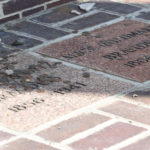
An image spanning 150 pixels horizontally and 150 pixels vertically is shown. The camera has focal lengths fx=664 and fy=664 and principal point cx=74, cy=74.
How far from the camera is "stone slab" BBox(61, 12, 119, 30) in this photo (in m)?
7.89

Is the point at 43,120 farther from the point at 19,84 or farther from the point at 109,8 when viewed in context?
the point at 109,8

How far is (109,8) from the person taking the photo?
27.8ft

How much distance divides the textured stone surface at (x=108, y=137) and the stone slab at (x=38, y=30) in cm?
239

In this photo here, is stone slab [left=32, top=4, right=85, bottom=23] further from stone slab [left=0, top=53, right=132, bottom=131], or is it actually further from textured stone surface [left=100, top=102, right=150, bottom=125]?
textured stone surface [left=100, top=102, right=150, bottom=125]

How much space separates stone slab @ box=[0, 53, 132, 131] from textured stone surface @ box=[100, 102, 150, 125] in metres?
0.21

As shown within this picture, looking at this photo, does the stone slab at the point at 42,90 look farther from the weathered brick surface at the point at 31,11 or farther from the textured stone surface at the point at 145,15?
the textured stone surface at the point at 145,15

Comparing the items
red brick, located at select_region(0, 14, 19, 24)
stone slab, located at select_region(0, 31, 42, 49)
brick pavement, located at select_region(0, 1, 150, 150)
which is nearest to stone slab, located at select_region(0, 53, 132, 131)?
brick pavement, located at select_region(0, 1, 150, 150)

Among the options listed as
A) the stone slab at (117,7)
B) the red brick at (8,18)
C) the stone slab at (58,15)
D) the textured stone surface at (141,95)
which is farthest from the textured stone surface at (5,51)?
the stone slab at (117,7)

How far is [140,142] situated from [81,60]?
185cm

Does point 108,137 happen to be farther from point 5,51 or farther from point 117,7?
point 117,7

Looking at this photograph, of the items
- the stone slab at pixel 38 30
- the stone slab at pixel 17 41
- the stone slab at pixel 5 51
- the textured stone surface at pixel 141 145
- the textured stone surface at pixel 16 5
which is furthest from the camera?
the textured stone surface at pixel 16 5

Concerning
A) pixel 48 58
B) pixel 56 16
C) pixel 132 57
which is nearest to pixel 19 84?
pixel 48 58

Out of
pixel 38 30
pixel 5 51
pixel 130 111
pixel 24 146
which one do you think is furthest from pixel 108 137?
pixel 38 30

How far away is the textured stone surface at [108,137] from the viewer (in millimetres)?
5095
